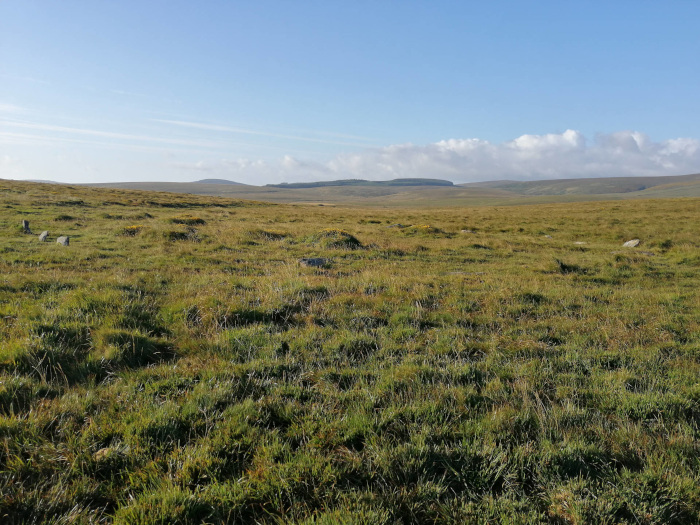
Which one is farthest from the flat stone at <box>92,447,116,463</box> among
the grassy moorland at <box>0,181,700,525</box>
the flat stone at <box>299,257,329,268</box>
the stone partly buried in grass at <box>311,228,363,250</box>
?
the stone partly buried in grass at <box>311,228,363,250</box>

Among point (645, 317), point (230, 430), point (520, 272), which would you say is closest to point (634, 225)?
point (520, 272)

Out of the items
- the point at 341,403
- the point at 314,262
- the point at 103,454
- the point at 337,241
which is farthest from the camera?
the point at 337,241

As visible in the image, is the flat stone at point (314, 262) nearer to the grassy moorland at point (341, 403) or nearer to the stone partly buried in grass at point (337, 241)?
the grassy moorland at point (341, 403)

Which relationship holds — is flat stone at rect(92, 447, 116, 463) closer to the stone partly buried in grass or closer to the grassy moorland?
the grassy moorland

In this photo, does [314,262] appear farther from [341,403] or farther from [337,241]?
[341,403]

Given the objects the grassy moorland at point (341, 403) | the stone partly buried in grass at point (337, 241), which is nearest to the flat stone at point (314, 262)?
the grassy moorland at point (341, 403)

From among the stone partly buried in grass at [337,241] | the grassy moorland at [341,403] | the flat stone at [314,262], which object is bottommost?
the grassy moorland at [341,403]

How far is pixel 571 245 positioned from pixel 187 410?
25634 mm

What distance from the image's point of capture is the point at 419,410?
446 centimetres

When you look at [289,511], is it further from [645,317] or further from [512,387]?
[645,317]

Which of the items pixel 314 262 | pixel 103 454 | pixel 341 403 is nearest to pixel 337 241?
pixel 314 262

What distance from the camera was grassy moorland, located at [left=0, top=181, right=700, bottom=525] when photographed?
3227mm

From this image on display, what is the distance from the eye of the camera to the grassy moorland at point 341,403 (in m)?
3.23

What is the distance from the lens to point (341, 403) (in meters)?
4.66
